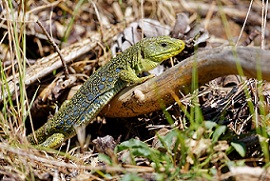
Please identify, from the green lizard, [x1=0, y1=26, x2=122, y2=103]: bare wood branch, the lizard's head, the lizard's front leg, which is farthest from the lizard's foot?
the lizard's head

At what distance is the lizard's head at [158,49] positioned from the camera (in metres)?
3.70

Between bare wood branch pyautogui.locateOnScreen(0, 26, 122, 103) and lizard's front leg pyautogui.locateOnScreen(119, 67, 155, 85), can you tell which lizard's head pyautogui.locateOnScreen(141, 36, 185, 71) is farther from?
bare wood branch pyautogui.locateOnScreen(0, 26, 122, 103)

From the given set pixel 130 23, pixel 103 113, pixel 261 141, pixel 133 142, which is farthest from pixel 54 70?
pixel 261 141

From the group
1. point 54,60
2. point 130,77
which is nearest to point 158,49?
point 130,77

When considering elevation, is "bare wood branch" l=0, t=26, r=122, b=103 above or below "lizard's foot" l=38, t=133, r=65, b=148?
above

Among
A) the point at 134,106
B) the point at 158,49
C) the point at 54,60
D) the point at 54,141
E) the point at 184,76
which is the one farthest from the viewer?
the point at 54,60

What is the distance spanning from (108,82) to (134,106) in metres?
0.34

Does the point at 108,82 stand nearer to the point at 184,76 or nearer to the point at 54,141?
the point at 54,141

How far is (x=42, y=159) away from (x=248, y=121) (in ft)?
4.89

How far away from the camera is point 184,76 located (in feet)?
10.2

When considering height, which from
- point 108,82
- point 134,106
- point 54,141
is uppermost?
point 108,82

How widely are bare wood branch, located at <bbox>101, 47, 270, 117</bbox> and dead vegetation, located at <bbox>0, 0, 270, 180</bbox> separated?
0.05ft

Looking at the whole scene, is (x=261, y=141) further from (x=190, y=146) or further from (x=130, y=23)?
(x=130, y=23)

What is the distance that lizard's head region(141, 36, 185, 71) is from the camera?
370 cm
